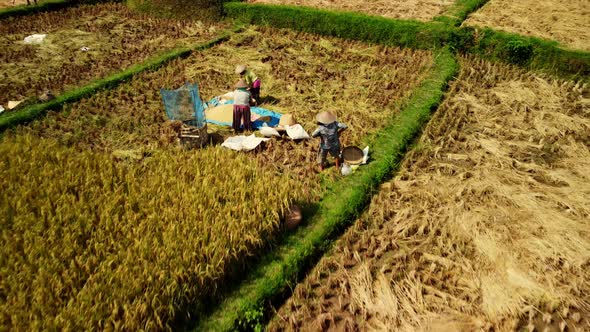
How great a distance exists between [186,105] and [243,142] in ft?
4.35

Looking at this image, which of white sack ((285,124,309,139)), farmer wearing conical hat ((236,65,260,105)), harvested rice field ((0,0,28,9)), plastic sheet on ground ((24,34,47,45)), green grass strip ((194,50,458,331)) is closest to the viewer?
green grass strip ((194,50,458,331))

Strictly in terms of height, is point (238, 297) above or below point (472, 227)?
below

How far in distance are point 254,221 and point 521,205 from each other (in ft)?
14.0

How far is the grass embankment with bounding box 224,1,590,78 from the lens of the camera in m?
10.8

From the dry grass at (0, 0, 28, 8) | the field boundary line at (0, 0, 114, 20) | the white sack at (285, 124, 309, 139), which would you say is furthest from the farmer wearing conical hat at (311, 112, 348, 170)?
the dry grass at (0, 0, 28, 8)

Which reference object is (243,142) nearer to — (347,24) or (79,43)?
(347,24)

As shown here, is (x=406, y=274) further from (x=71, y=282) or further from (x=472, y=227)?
(x=71, y=282)

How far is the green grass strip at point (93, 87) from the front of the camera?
27.8 feet

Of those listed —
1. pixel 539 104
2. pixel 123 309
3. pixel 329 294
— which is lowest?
pixel 329 294

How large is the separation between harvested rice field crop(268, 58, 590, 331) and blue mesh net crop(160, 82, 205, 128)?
3816 millimetres

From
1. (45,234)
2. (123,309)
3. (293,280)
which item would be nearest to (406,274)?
(293,280)

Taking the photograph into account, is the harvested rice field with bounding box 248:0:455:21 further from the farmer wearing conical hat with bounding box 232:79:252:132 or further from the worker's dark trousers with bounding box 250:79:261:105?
the farmer wearing conical hat with bounding box 232:79:252:132

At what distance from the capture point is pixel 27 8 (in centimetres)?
1544

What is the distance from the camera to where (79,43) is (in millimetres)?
12984
